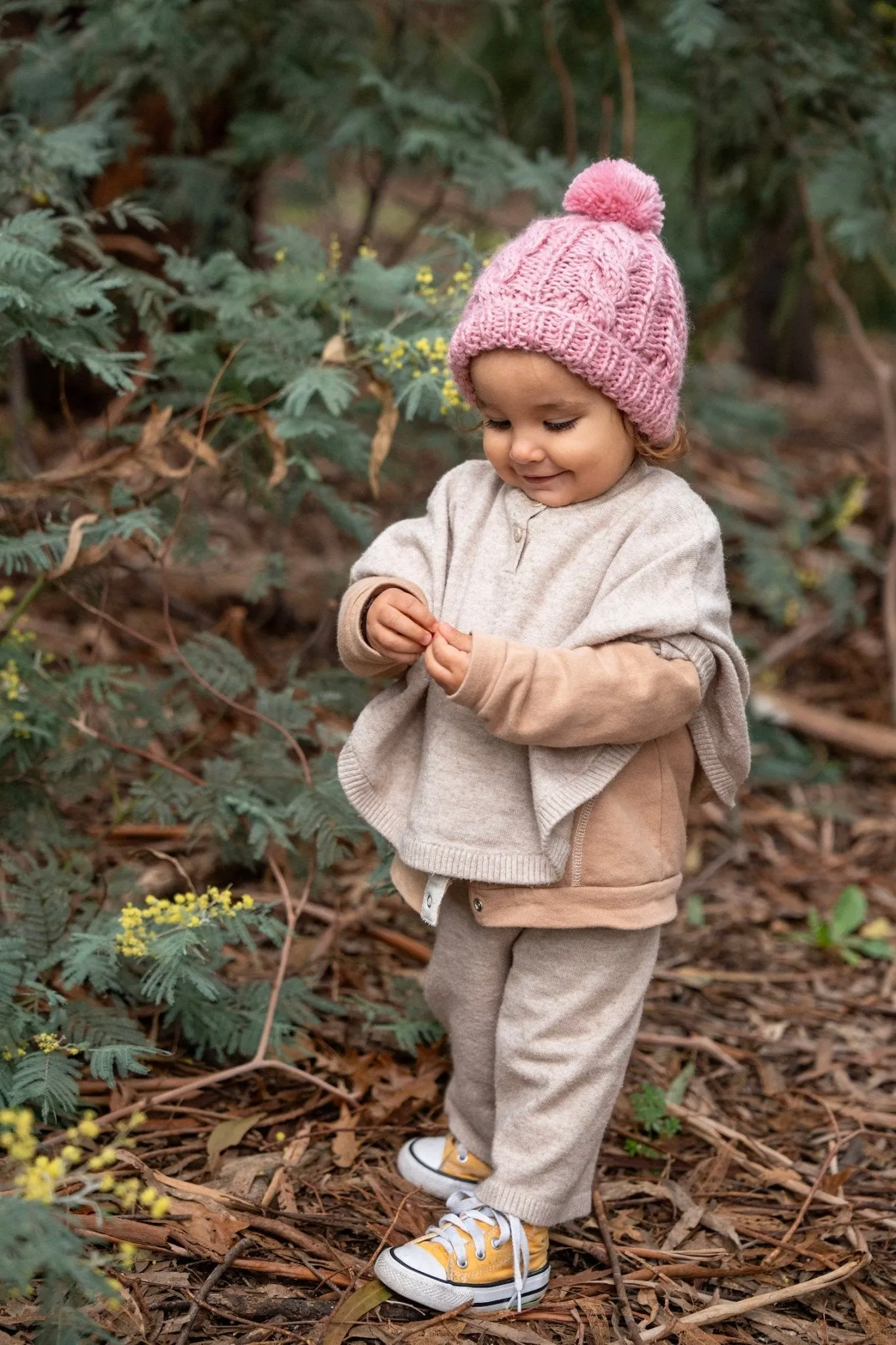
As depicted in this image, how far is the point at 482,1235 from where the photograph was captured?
2131mm

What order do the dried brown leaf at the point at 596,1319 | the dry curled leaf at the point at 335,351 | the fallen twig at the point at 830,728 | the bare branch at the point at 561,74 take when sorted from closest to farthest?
the dried brown leaf at the point at 596,1319 → the dry curled leaf at the point at 335,351 → the bare branch at the point at 561,74 → the fallen twig at the point at 830,728

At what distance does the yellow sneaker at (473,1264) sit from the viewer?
2.07m

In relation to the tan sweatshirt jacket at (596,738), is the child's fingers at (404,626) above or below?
above

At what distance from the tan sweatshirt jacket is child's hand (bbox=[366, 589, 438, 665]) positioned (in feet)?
0.10

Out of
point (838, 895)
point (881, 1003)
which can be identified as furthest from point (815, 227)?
point (881, 1003)

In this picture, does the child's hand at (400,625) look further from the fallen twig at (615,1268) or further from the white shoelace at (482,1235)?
the fallen twig at (615,1268)

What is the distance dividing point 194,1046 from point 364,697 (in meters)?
0.83

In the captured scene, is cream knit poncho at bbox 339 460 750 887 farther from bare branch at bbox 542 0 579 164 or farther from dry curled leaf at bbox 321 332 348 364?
bare branch at bbox 542 0 579 164

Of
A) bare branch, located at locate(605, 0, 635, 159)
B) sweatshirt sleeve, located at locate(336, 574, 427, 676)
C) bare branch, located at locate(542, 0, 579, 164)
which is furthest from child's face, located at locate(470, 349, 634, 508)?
bare branch, located at locate(542, 0, 579, 164)

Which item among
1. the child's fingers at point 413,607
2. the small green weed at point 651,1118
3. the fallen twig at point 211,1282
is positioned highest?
the child's fingers at point 413,607

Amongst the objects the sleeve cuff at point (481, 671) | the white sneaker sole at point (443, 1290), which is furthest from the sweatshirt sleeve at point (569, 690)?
the white sneaker sole at point (443, 1290)

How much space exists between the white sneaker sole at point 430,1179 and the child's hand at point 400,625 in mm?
973

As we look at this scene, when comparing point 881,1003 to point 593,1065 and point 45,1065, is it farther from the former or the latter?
point 45,1065

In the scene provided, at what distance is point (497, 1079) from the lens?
86.6 inches
